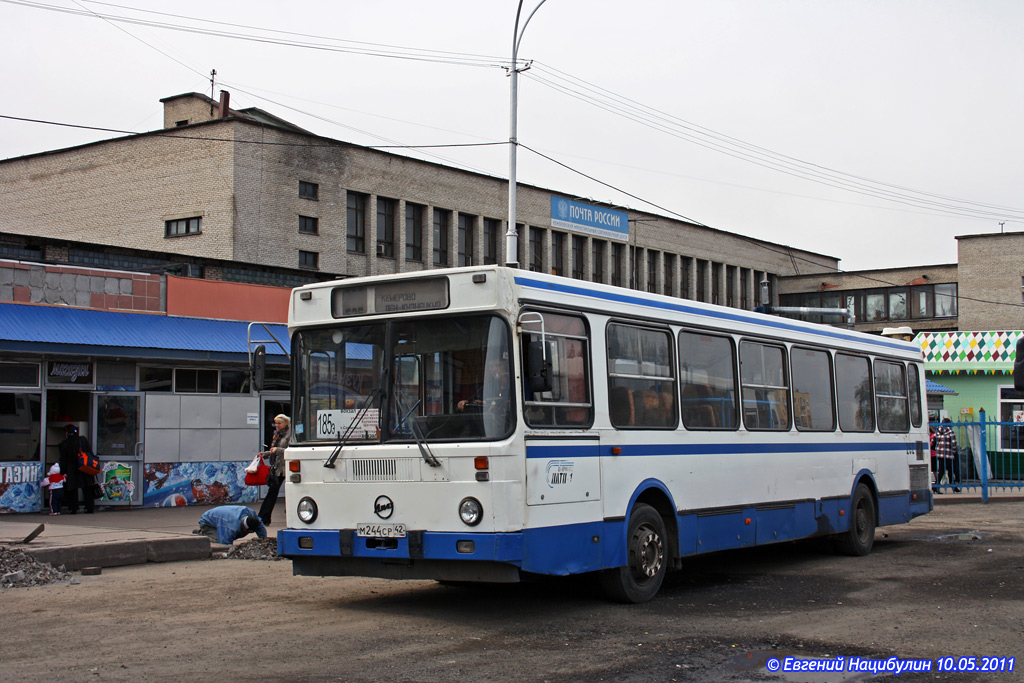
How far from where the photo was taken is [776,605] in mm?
9742

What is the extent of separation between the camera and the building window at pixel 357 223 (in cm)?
3878

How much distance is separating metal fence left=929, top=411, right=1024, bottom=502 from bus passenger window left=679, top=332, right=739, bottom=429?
14.4m

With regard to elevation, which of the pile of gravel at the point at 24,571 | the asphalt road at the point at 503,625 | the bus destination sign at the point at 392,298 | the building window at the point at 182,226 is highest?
the building window at the point at 182,226

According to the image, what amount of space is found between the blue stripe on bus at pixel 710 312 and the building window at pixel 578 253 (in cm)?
3285

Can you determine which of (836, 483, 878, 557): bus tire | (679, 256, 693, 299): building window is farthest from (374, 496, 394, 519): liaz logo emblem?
(679, 256, 693, 299): building window

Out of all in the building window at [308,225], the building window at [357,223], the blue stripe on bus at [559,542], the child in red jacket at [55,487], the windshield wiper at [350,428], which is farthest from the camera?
the building window at [357,223]

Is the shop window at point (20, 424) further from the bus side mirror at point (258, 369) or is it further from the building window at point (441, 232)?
the building window at point (441, 232)

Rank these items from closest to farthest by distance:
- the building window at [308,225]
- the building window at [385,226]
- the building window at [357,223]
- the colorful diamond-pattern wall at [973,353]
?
the colorful diamond-pattern wall at [973,353] < the building window at [308,225] < the building window at [357,223] < the building window at [385,226]

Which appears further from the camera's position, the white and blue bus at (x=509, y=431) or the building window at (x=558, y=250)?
the building window at (x=558, y=250)

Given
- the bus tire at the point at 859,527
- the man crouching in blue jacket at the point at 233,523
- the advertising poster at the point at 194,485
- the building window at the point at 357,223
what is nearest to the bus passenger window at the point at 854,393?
the bus tire at the point at 859,527

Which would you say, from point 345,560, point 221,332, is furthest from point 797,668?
point 221,332

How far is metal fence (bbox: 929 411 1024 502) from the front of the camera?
24263 millimetres

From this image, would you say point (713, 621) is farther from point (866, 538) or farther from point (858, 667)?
point (866, 538)

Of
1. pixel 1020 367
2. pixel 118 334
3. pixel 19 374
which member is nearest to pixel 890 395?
pixel 1020 367
